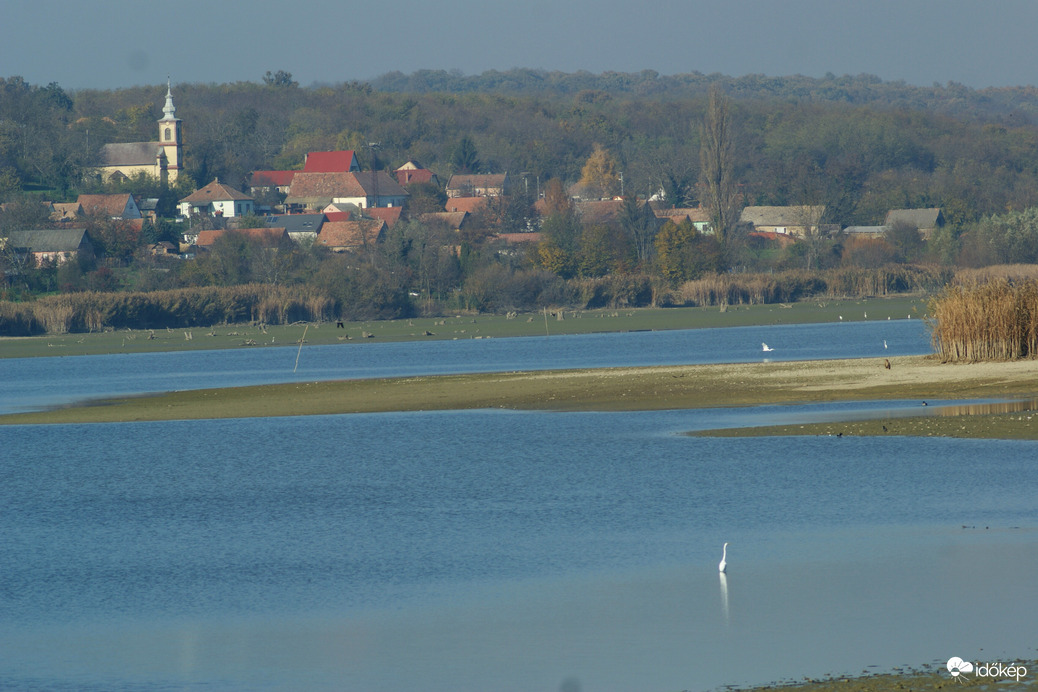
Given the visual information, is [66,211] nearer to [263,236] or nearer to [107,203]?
[107,203]

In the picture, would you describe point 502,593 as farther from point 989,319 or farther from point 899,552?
point 989,319

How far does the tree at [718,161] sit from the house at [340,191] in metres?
55.5

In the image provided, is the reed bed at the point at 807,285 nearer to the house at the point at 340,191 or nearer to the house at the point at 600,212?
the house at the point at 600,212

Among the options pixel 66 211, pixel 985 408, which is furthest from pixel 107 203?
pixel 985 408

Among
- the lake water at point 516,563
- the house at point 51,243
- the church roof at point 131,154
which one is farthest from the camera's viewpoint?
the church roof at point 131,154

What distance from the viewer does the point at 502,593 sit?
16.1 metres

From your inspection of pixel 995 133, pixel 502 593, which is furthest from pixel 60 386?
pixel 995 133

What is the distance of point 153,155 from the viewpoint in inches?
6535

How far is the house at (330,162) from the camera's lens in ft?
537

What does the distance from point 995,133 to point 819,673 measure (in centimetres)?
18240

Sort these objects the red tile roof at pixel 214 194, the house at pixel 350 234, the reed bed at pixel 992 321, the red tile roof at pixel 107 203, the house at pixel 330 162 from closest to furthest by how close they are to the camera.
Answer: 1. the reed bed at pixel 992 321
2. the house at pixel 350 234
3. the red tile roof at pixel 107 203
4. the red tile roof at pixel 214 194
5. the house at pixel 330 162

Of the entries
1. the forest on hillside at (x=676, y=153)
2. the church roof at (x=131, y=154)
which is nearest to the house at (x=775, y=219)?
the forest on hillside at (x=676, y=153)

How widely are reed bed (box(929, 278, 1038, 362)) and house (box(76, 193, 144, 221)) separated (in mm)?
102699

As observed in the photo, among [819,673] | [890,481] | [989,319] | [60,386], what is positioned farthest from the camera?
[60,386]
